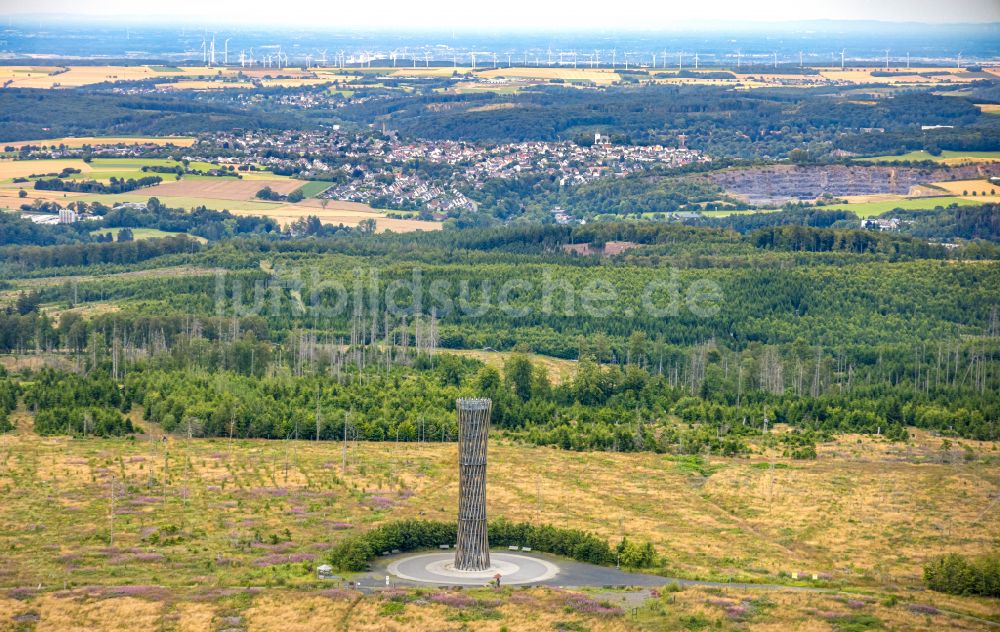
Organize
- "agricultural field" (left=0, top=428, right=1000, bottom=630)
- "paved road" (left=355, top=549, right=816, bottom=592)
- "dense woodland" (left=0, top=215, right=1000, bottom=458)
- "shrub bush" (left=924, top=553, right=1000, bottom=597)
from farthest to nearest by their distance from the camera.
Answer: "dense woodland" (left=0, top=215, right=1000, bottom=458) → "shrub bush" (left=924, top=553, right=1000, bottom=597) → "paved road" (left=355, top=549, right=816, bottom=592) → "agricultural field" (left=0, top=428, right=1000, bottom=630)

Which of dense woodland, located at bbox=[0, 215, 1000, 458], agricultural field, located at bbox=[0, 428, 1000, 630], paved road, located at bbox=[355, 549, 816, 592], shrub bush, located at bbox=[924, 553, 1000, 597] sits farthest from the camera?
dense woodland, located at bbox=[0, 215, 1000, 458]

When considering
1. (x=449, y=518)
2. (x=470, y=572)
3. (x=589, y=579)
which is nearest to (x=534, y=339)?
(x=449, y=518)

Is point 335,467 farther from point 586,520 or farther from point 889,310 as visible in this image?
point 889,310

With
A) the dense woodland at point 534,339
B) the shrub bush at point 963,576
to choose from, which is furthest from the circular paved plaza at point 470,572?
the dense woodland at point 534,339

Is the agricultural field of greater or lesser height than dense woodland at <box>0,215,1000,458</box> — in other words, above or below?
above

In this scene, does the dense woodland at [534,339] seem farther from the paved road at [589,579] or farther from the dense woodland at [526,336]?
the paved road at [589,579]

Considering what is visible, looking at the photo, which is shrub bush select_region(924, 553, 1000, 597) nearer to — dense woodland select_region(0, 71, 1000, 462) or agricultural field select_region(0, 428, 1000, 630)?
agricultural field select_region(0, 428, 1000, 630)

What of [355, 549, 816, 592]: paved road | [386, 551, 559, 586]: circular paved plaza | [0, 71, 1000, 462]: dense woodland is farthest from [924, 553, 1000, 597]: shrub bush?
[0, 71, 1000, 462]: dense woodland

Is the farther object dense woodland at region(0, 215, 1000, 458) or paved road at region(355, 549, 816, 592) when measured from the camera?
dense woodland at region(0, 215, 1000, 458)
